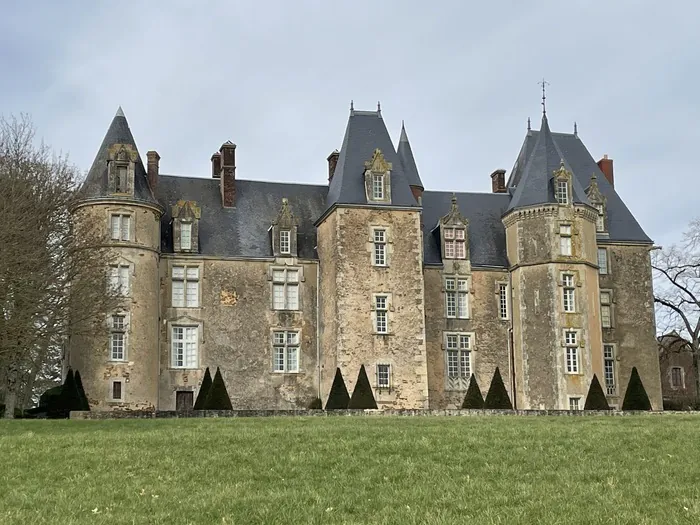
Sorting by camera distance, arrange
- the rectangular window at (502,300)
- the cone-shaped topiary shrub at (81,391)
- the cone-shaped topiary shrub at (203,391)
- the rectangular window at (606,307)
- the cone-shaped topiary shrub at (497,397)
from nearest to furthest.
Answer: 1. the cone-shaped topiary shrub at (81,391)
2. the cone-shaped topiary shrub at (203,391)
3. the cone-shaped topiary shrub at (497,397)
4. the rectangular window at (502,300)
5. the rectangular window at (606,307)

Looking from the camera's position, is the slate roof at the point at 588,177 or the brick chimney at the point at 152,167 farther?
the slate roof at the point at 588,177

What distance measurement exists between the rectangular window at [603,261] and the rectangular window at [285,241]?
12.2m

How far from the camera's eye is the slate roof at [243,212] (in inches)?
1359

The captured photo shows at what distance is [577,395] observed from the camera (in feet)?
108

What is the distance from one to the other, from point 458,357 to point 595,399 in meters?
5.43

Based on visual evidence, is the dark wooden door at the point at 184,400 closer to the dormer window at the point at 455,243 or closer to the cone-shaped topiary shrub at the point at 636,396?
the dormer window at the point at 455,243

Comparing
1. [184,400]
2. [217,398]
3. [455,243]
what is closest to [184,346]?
[184,400]

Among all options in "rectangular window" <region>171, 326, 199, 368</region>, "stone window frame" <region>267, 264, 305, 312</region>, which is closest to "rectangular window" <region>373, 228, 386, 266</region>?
"stone window frame" <region>267, 264, 305, 312</region>

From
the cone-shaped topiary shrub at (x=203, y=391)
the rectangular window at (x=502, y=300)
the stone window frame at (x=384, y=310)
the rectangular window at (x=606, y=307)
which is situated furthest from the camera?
the rectangular window at (x=606, y=307)

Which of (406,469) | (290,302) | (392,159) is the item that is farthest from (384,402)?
(406,469)

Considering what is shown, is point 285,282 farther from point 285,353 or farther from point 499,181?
point 499,181

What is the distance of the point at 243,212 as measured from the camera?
36.0 metres

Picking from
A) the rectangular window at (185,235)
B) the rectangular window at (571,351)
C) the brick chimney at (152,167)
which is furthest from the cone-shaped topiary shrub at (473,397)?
the brick chimney at (152,167)

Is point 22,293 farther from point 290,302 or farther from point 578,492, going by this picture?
point 578,492
